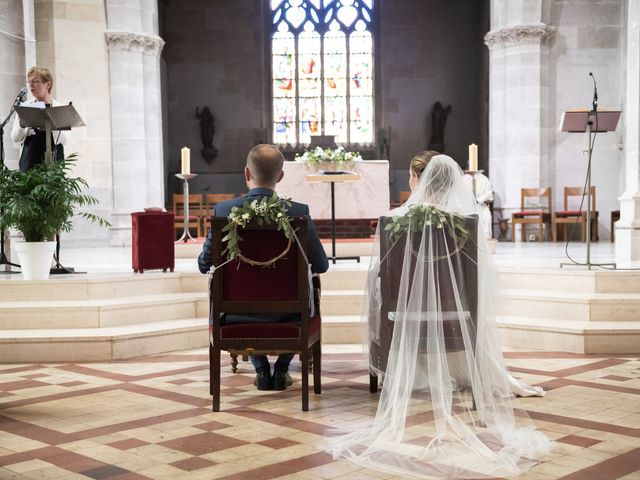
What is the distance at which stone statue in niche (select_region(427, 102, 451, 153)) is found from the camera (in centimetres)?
2170

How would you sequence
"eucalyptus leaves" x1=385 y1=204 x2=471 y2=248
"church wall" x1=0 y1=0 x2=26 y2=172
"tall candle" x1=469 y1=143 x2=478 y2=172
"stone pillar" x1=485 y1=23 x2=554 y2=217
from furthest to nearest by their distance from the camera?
"stone pillar" x1=485 y1=23 x2=554 y2=217 → "church wall" x1=0 y1=0 x2=26 y2=172 → "tall candle" x1=469 y1=143 x2=478 y2=172 → "eucalyptus leaves" x1=385 y1=204 x2=471 y2=248

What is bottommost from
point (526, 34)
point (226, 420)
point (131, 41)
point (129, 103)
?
point (226, 420)

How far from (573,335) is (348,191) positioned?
6.48 metres

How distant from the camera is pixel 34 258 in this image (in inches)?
282

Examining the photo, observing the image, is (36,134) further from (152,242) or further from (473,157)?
(473,157)

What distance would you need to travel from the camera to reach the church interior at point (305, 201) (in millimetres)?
4227

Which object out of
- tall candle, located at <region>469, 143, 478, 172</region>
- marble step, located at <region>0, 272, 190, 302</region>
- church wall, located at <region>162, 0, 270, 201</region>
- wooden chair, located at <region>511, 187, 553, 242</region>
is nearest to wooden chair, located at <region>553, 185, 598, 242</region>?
wooden chair, located at <region>511, 187, 553, 242</region>

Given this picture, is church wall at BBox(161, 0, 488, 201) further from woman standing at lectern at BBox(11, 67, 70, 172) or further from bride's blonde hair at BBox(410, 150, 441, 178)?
bride's blonde hair at BBox(410, 150, 441, 178)

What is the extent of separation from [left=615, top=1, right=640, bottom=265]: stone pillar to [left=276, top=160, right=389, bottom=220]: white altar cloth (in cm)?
388

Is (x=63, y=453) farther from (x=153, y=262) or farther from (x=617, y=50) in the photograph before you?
(x=617, y=50)

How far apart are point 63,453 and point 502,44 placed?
1439 cm

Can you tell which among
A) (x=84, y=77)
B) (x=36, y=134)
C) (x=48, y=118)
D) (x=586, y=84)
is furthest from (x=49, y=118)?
(x=586, y=84)

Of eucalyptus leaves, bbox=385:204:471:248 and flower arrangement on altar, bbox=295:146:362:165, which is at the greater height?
flower arrangement on altar, bbox=295:146:362:165

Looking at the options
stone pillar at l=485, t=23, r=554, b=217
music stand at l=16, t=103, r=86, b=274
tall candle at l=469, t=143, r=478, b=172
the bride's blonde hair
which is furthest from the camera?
stone pillar at l=485, t=23, r=554, b=217
